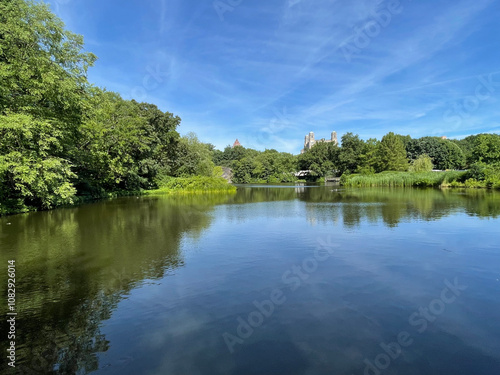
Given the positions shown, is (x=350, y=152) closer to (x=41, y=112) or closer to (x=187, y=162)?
(x=187, y=162)

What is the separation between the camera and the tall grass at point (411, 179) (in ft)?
145

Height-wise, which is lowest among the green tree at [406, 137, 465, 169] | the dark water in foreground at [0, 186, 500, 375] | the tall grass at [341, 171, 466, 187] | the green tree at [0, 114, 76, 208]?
the dark water in foreground at [0, 186, 500, 375]

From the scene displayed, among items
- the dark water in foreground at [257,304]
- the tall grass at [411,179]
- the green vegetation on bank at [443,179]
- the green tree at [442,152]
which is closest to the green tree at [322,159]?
the green tree at [442,152]

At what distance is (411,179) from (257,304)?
164 feet

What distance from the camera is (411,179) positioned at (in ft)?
158

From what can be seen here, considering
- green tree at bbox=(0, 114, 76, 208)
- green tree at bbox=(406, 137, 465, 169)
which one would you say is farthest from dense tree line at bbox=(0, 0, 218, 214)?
green tree at bbox=(406, 137, 465, 169)

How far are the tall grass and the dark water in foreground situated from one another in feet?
128

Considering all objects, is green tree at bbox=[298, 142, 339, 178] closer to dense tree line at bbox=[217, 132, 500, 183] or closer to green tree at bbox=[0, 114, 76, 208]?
dense tree line at bbox=[217, 132, 500, 183]

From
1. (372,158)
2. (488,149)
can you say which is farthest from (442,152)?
(488,149)

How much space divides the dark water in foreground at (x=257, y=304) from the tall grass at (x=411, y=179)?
1541 inches

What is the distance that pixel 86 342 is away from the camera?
457 cm

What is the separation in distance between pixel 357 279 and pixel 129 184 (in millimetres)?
36213

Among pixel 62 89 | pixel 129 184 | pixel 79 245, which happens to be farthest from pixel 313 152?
pixel 79 245

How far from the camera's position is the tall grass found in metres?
44.3
